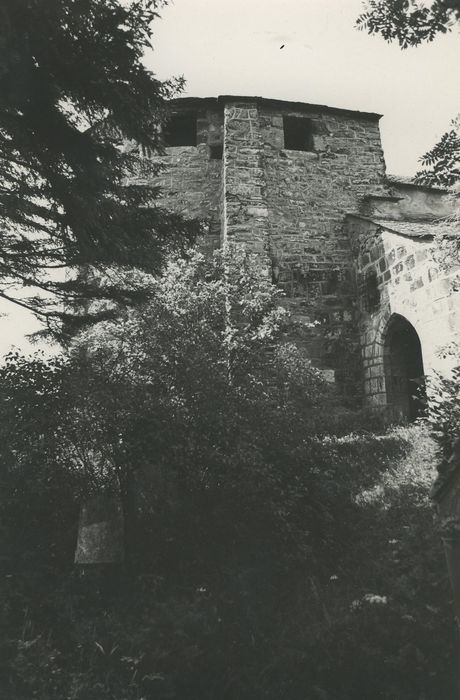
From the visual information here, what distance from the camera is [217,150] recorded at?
11.5 meters

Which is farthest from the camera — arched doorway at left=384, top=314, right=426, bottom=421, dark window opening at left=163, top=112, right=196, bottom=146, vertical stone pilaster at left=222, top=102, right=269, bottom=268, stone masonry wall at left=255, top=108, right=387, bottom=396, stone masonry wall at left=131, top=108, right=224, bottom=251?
dark window opening at left=163, top=112, right=196, bottom=146

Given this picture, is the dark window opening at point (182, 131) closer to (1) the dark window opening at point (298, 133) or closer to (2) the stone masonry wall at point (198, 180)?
(2) the stone masonry wall at point (198, 180)

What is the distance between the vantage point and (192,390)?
4.93 metres

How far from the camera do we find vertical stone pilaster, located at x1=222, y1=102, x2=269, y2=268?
9.79 meters

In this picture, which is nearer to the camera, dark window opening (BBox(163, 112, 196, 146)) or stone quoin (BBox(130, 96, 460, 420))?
stone quoin (BBox(130, 96, 460, 420))

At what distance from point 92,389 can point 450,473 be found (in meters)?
3.35

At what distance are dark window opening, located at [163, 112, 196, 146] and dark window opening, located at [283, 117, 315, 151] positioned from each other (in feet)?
7.43

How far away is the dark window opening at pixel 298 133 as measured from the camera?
11.5 meters

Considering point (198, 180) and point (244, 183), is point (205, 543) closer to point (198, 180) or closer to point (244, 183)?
point (244, 183)

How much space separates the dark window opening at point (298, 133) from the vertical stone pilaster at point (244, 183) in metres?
1.01

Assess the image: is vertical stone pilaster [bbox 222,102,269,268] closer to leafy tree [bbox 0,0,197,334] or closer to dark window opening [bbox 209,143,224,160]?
dark window opening [bbox 209,143,224,160]

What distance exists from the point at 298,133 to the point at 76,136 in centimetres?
887

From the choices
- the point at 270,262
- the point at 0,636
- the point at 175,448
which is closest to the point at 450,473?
the point at 175,448

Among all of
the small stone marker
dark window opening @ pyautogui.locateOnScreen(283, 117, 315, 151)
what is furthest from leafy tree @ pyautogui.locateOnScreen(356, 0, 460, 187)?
dark window opening @ pyautogui.locateOnScreen(283, 117, 315, 151)
